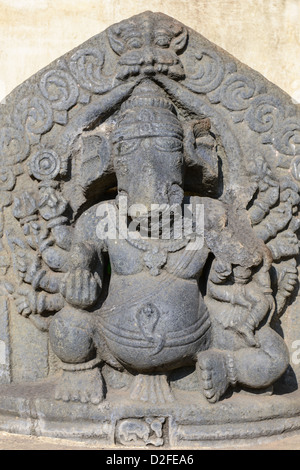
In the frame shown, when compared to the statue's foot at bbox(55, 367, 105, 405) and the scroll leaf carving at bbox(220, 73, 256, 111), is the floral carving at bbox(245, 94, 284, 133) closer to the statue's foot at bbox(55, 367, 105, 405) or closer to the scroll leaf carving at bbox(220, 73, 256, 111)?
the scroll leaf carving at bbox(220, 73, 256, 111)

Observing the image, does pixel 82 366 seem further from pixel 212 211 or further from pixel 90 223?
pixel 212 211

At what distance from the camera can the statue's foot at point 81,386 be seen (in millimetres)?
3354

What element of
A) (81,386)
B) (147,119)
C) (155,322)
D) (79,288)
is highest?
(147,119)

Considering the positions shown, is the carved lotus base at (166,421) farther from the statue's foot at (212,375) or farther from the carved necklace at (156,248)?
the carved necklace at (156,248)

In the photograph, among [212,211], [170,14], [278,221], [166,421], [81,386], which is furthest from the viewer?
[170,14]

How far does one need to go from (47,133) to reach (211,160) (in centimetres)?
90

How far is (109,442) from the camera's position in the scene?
3266 millimetres

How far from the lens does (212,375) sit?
329 cm

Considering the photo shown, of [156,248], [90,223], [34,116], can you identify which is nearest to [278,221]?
[156,248]

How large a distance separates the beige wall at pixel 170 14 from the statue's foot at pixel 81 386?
1.79 meters

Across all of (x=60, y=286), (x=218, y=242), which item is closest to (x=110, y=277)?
(x=60, y=286)

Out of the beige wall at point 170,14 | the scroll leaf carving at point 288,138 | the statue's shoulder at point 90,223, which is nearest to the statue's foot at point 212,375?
the statue's shoulder at point 90,223

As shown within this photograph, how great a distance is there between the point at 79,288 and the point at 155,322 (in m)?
0.40

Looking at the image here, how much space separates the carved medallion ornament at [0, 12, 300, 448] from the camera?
3322 mm
